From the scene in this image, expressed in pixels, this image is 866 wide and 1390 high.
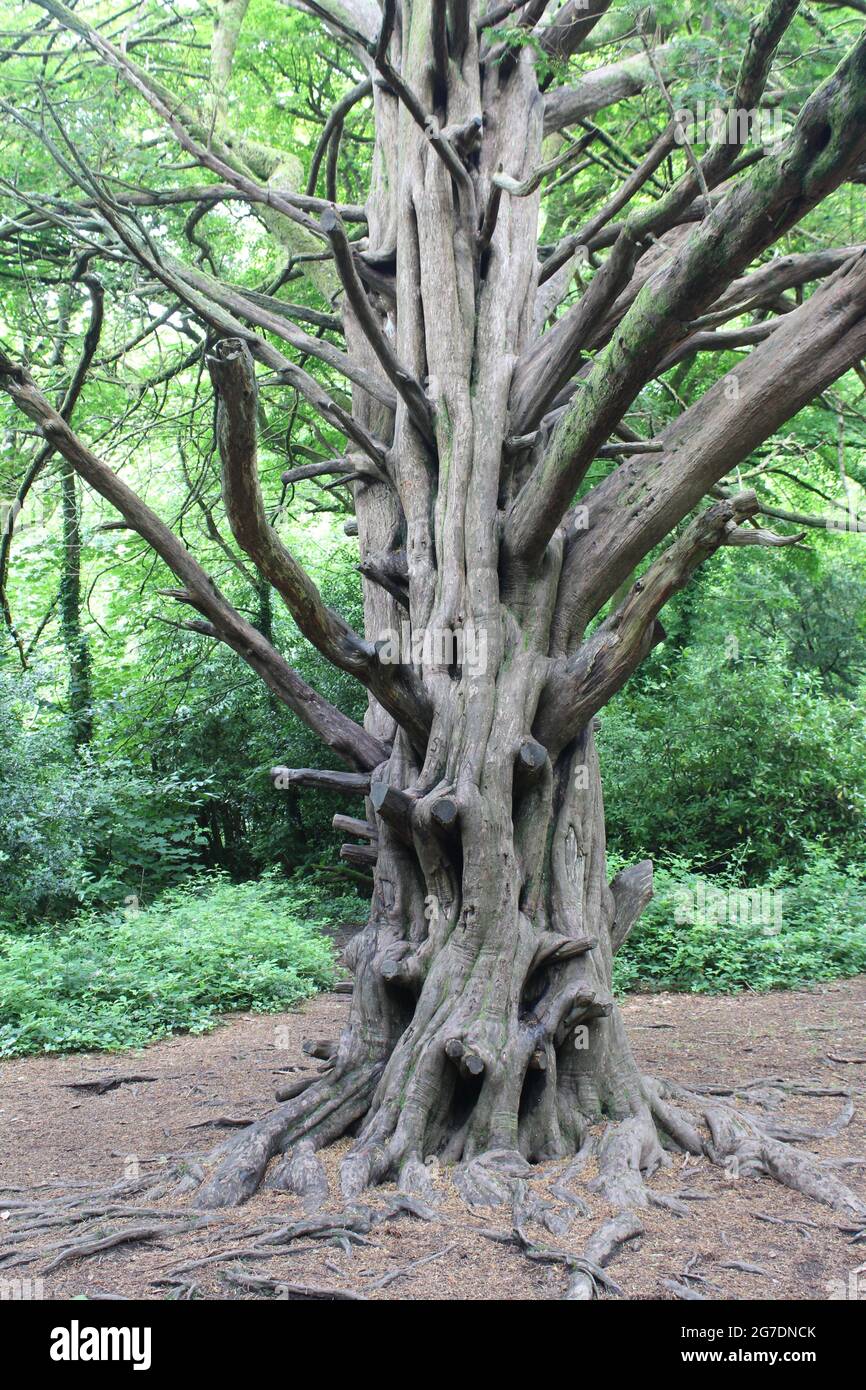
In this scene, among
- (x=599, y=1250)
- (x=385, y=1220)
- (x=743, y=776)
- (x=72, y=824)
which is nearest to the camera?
(x=599, y=1250)

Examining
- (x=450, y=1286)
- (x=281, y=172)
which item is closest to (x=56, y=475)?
(x=281, y=172)

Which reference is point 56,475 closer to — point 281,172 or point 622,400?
point 281,172

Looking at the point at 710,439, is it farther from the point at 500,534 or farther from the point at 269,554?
the point at 269,554

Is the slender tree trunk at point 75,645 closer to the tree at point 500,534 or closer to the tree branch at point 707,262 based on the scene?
the tree at point 500,534

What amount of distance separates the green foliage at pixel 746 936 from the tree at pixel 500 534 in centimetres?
407

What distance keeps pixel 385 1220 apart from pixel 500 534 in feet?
9.75

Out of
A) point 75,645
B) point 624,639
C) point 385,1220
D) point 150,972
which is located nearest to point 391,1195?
point 385,1220

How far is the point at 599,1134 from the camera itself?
4.42 metres

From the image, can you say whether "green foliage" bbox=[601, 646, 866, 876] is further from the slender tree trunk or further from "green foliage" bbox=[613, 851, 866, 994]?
the slender tree trunk

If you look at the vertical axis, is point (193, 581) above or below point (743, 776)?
above

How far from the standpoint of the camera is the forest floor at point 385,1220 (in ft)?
10.8

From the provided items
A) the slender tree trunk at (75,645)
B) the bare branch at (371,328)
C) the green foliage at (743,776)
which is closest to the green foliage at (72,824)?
the slender tree trunk at (75,645)

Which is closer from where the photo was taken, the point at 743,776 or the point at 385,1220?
the point at 385,1220

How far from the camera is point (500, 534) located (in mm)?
4910
